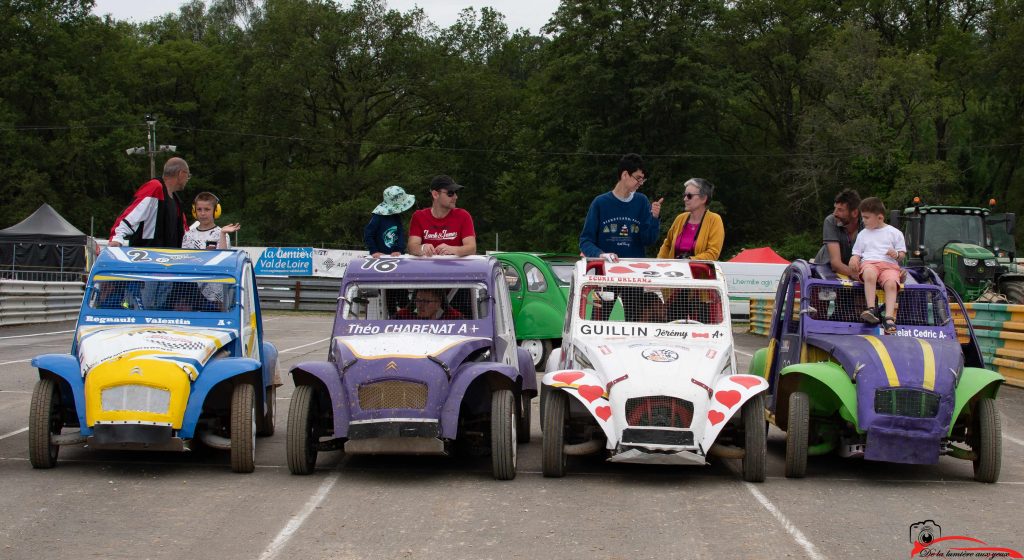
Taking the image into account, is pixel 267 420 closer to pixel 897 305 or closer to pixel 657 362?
pixel 657 362

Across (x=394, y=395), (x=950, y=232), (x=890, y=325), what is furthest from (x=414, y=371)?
(x=950, y=232)

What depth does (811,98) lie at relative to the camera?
62156mm

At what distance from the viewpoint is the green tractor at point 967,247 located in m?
25.5

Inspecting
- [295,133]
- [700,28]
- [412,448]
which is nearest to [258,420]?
[412,448]

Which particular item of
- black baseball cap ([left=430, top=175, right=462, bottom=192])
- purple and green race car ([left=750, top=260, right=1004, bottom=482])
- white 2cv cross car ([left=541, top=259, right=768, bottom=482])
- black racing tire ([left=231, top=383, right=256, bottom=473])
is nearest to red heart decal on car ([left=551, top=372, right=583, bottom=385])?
white 2cv cross car ([left=541, top=259, right=768, bottom=482])

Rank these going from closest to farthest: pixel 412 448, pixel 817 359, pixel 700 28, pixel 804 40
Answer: pixel 412 448 → pixel 817 359 → pixel 700 28 → pixel 804 40

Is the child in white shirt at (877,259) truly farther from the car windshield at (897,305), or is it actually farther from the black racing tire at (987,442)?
the black racing tire at (987,442)

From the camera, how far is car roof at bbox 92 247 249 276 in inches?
387

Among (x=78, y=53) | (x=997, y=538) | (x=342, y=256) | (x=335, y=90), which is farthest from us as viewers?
(x=78, y=53)

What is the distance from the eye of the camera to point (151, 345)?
8.85 m

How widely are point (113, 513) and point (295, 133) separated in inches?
2504

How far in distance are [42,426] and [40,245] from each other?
42.9 m

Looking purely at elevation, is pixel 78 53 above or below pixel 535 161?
above

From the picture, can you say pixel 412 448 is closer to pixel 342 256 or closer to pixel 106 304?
pixel 106 304
